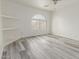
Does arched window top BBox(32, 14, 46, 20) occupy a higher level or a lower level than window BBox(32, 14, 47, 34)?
higher

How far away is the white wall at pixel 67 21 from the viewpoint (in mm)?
4794

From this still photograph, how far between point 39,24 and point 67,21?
2748 millimetres

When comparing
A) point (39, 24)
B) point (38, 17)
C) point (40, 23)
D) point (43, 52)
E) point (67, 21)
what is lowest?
point (43, 52)

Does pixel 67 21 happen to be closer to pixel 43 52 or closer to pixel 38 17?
A: pixel 38 17

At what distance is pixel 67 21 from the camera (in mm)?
5512

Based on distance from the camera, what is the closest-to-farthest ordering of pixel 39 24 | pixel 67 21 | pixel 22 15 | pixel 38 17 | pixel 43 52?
pixel 43 52, pixel 22 15, pixel 67 21, pixel 38 17, pixel 39 24

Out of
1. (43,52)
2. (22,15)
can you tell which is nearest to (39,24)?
(22,15)

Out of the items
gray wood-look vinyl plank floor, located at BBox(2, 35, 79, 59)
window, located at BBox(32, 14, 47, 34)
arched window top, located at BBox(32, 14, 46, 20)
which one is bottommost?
gray wood-look vinyl plank floor, located at BBox(2, 35, 79, 59)

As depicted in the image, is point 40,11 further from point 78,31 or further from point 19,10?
point 78,31

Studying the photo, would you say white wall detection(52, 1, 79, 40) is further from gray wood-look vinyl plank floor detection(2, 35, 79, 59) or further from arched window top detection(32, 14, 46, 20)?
gray wood-look vinyl plank floor detection(2, 35, 79, 59)

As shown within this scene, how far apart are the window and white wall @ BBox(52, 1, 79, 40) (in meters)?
1.14

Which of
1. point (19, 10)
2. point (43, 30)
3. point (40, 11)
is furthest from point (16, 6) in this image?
point (43, 30)

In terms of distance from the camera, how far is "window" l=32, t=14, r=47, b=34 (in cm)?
626

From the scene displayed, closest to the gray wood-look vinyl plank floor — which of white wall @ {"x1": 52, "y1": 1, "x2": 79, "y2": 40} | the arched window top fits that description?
white wall @ {"x1": 52, "y1": 1, "x2": 79, "y2": 40}
